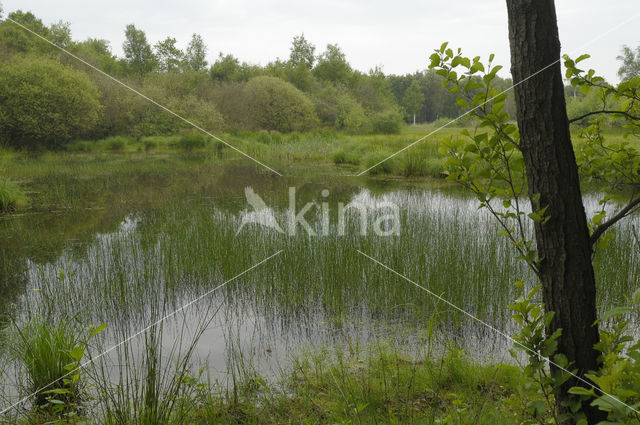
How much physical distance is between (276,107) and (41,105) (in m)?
7.99

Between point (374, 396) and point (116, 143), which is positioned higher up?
point (116, 143)

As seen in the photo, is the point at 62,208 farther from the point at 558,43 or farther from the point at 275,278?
the point at 558,43

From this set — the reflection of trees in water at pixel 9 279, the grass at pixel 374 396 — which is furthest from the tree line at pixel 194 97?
the grass at pixel 374 396

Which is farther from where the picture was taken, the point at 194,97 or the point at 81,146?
the point at 81,146

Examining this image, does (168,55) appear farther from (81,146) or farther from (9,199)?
(9,199)

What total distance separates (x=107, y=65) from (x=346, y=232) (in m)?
22.2

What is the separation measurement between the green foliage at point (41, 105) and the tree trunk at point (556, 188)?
16.6 meters

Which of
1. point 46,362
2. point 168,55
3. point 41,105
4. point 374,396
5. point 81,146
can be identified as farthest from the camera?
point 168,55

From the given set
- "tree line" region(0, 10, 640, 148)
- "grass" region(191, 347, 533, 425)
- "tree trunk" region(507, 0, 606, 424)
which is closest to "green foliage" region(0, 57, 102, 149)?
"tree line" region(0, 10, 640, 148)

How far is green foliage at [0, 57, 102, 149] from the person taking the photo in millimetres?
14508

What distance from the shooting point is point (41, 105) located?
1466 cm

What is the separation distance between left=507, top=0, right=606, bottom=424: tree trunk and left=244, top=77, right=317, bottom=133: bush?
13265 mm

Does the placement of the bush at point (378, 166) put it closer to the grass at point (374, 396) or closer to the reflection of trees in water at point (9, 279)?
the reflection of trees in water at point (9, 279)

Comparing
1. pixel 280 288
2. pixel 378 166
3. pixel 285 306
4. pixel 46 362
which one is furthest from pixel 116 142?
pixel 46 362
